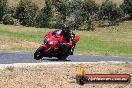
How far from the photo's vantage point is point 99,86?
12.6m

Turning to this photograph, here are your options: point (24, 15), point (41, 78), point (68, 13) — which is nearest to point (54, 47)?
point (41, 78)

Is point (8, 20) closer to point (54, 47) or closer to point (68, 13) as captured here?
point (68, 13)

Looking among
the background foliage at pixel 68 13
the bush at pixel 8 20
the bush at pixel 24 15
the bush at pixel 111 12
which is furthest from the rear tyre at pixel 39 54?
the bush at pixel 111 12

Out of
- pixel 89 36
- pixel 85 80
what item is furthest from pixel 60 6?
pixel 85 80

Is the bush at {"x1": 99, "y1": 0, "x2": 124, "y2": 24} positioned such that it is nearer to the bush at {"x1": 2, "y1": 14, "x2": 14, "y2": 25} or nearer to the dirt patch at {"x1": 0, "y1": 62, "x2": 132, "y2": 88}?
the bush at {"x1": 2, "y1": 14, "x2": 14, "y2": 25}

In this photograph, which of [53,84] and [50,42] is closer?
[53,84]

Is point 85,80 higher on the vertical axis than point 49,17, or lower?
higher

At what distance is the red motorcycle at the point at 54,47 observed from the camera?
64.4 ft

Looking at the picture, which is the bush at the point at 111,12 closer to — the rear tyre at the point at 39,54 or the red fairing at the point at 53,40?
the red fairing at the point at 53,40

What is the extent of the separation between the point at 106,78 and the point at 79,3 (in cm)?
10573

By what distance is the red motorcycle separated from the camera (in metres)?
19.6

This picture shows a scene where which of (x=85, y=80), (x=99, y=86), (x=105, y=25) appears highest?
(x=85, y=80)

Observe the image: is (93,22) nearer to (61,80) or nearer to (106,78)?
(61,80)

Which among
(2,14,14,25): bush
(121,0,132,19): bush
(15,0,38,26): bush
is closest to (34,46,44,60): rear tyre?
(2,14,14,25): bush
